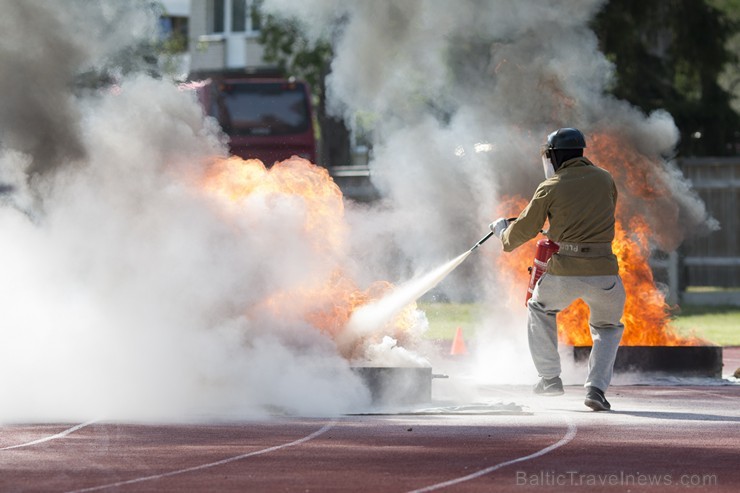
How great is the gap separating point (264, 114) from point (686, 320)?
1023 centimetres

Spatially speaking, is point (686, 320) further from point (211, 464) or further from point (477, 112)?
point (211, 464)

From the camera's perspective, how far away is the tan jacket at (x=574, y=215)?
11.3m

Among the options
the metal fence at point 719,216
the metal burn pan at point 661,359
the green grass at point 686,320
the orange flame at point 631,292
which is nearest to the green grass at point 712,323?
the green grass at point 686,320

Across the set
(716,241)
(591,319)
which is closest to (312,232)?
(591,319)

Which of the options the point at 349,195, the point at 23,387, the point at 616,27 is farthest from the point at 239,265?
the point at 349,195

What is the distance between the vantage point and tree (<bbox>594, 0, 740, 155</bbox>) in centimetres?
2727

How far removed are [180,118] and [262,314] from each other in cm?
226

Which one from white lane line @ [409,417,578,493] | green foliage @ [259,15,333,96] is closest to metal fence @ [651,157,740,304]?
green foliage @ [259,15,333,96]

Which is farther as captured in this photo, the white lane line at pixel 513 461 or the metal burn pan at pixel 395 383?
the metal burn pan at pixel 395 383

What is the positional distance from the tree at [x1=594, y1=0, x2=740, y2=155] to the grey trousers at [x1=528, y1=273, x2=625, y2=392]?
50.4 feet

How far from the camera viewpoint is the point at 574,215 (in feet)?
37.1

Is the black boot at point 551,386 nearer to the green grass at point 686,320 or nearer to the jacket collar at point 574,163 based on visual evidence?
the jacket collar at point 574,163

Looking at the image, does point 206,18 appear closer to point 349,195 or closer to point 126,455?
point 349,195

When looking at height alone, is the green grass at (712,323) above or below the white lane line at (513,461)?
above
